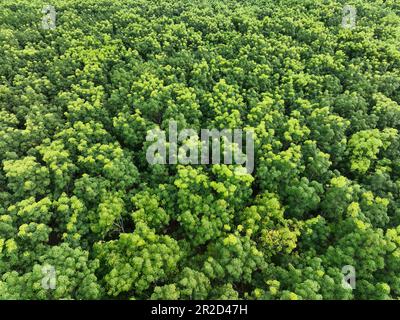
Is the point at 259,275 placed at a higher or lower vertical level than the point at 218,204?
lower

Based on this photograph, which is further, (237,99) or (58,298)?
(237,99)

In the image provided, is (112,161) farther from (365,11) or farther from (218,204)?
(365,11)
